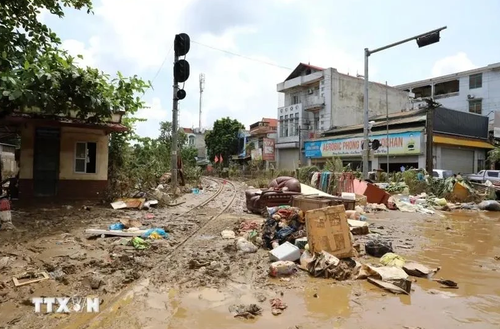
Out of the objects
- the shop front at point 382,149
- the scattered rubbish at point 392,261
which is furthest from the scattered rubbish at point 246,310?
the shop front at point 382,149

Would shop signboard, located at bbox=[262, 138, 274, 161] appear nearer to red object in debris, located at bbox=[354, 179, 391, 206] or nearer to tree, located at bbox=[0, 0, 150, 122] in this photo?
red object in debris, located at bbox=[354, 179, 391, 206]

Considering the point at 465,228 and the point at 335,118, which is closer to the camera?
the point at 465,228

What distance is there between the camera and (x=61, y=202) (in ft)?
39.1

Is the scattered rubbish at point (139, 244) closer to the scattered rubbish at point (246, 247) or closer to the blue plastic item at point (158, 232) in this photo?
A: the blue plastic item at point (158, 232)

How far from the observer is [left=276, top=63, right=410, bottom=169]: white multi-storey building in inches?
1486

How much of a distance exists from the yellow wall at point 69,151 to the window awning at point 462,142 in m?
22.7

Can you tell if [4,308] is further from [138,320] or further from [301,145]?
[301,145]

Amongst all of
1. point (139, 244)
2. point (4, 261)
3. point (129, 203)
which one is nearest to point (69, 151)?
point (129, 203)

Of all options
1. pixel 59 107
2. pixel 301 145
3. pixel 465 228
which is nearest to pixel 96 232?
pixel 59 107

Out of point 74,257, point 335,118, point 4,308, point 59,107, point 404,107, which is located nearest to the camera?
point 4,308

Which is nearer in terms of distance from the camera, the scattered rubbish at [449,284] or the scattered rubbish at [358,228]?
the scattered rubbish at [449,284]

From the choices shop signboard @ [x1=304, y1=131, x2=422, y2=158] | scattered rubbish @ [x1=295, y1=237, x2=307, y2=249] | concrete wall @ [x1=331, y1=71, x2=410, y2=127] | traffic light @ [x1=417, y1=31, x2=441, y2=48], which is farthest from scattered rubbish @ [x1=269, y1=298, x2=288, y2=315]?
concrete wall @ [x1=331, y1=71, x2=410, y2=127]

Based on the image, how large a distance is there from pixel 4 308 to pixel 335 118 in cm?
3636

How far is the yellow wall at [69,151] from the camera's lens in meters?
12.0
